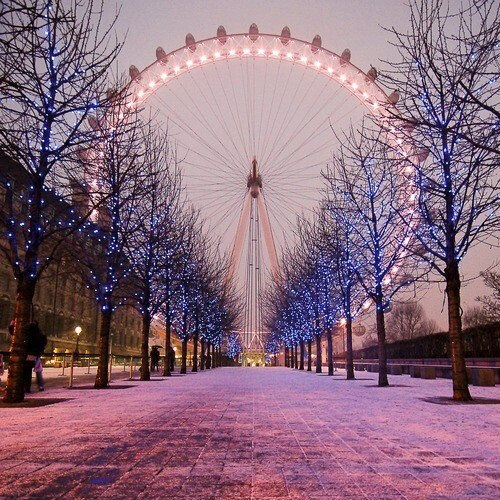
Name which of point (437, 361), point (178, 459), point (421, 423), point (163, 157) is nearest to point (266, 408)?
point (421, 423)

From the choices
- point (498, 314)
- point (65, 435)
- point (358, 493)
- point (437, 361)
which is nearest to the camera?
point (358, 493)

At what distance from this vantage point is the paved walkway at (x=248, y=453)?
15.4 ft

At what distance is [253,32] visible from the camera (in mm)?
43344

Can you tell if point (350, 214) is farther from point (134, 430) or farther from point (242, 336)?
point (242, 336)

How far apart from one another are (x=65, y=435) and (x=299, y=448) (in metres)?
3.27

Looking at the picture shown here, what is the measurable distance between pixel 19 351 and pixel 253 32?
36807 mm

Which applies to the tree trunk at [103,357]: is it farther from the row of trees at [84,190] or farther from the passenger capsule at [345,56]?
the passenger capsule at [345,56]

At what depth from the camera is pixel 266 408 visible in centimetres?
1166

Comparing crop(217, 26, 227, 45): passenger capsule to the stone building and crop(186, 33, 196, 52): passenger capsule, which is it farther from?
the stone building

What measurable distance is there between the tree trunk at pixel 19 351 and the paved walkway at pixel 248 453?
1.65 m

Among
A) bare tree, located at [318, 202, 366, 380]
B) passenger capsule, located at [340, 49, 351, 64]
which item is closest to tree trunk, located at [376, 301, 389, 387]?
bare tree, located at [318, 202, 366, 380]

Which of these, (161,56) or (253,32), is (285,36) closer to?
(253,32)

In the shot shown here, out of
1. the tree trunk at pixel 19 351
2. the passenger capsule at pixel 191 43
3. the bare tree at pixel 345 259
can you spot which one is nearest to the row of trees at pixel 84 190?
the tree trunk at pixel 19 351

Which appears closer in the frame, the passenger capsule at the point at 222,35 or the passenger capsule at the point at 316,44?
the passenger capsule at the point at 316,44
